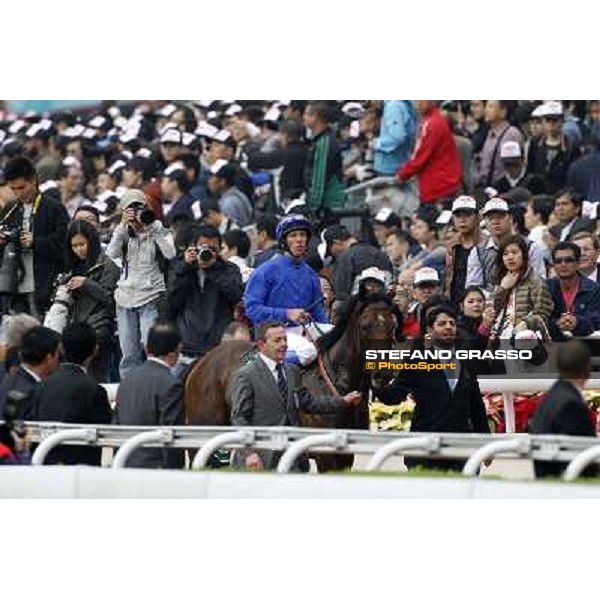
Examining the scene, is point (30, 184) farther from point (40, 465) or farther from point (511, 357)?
point (511, 357)

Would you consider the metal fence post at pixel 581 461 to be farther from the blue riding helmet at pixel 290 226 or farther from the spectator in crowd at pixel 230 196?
the spectator in crowd at pixel 230 196

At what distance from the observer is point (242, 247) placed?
17297 mm

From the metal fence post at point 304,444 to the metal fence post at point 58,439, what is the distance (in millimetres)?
1215

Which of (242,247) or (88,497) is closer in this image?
(88,497)

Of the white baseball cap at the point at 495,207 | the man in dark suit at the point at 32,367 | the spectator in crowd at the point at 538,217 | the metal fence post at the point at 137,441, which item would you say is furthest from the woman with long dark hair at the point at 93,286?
the spectator in crowd at the point at 538,217

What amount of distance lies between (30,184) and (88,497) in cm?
285

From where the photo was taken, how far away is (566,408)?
15.3 metres

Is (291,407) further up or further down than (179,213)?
further down

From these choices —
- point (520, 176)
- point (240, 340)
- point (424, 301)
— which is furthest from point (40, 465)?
point (520, 176)

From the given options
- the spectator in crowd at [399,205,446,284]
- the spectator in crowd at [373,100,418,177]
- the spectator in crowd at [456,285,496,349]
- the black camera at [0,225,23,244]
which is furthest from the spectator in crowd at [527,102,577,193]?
the black camera at [0,225,23,244]

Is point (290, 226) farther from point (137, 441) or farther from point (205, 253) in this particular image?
point (137, 441)

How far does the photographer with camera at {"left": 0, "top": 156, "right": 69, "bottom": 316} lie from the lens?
56.6 ft

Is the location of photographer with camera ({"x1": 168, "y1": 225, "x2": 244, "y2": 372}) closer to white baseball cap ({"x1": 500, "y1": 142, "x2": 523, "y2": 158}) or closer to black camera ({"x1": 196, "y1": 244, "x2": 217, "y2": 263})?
black camera ({"x1": 196, "y1": 244, "x2": 217, "y2": 263})

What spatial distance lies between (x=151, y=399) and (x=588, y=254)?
293 centimetres
